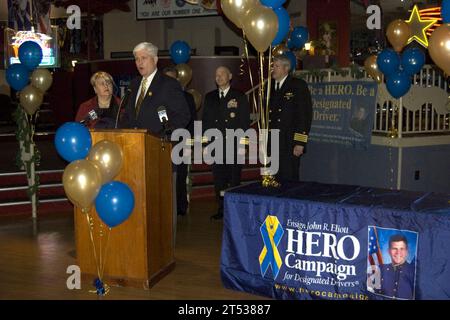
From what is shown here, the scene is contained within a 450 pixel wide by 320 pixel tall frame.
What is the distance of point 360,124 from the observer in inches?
279

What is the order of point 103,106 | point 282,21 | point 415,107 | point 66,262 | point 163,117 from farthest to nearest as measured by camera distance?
point 415,107, point 66,262, point 103,106, point 282,21, point 163,117

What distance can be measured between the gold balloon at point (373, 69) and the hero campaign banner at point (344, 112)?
9 centimetres

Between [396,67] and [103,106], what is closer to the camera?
[103,106]

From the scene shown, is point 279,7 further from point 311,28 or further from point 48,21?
point 48,21

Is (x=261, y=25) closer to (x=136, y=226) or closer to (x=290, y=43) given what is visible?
(x=136, y=226)

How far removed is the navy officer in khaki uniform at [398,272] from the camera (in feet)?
10.4

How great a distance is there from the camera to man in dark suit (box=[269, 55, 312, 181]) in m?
5.34

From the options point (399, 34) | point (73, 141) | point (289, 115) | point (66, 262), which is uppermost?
point (399, 34)

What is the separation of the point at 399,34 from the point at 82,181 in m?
5.36

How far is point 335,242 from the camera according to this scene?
11.2 feet

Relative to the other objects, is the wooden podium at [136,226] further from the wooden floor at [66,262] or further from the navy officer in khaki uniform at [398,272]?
the navy officer in khaki uniform at [398,272]

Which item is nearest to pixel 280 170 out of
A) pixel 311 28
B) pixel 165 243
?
pixel 165 243

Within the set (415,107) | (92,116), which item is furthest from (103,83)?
(415,107)

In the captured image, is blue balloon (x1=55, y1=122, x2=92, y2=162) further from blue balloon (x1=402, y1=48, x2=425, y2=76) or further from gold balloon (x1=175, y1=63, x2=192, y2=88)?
blue balloon (x1=402, y1=48, x2=425, y2=76)
